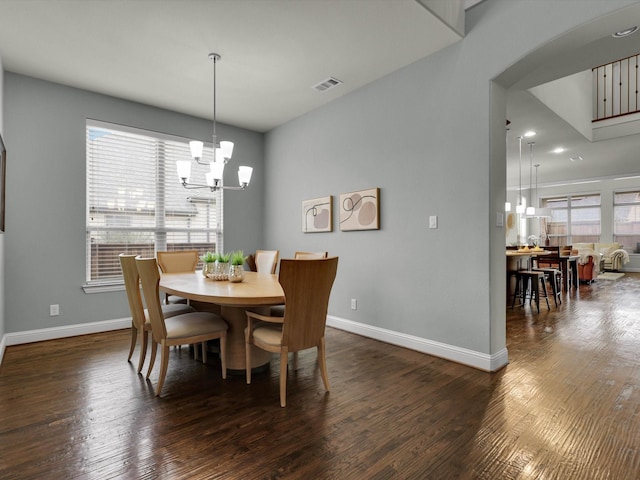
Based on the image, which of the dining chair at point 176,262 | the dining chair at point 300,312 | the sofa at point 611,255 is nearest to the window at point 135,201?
the dining chair at point 176,262

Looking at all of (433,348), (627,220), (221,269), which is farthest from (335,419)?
(627,220)

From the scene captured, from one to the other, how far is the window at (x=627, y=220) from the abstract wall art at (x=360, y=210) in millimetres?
10927

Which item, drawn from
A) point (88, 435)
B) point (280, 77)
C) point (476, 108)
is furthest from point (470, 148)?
point (88, 435)

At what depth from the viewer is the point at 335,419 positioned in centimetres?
204

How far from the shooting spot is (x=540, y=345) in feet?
11.2

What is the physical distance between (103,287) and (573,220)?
13374mm

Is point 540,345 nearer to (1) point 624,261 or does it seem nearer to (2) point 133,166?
(2) point 133,166

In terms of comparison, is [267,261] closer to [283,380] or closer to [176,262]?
[176,262]

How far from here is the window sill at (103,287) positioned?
3943 mm

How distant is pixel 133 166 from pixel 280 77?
222cm

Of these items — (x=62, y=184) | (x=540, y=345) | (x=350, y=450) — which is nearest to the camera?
(x=350, y=450)

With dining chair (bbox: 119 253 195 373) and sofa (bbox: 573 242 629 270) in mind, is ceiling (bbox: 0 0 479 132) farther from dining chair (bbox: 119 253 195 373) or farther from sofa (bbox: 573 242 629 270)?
sofa (bbox: 573 242 629 270)

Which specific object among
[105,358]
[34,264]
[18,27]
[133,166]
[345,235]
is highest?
[18,27]

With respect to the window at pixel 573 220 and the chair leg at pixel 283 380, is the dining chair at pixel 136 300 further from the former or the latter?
the window at pixel 573 220
